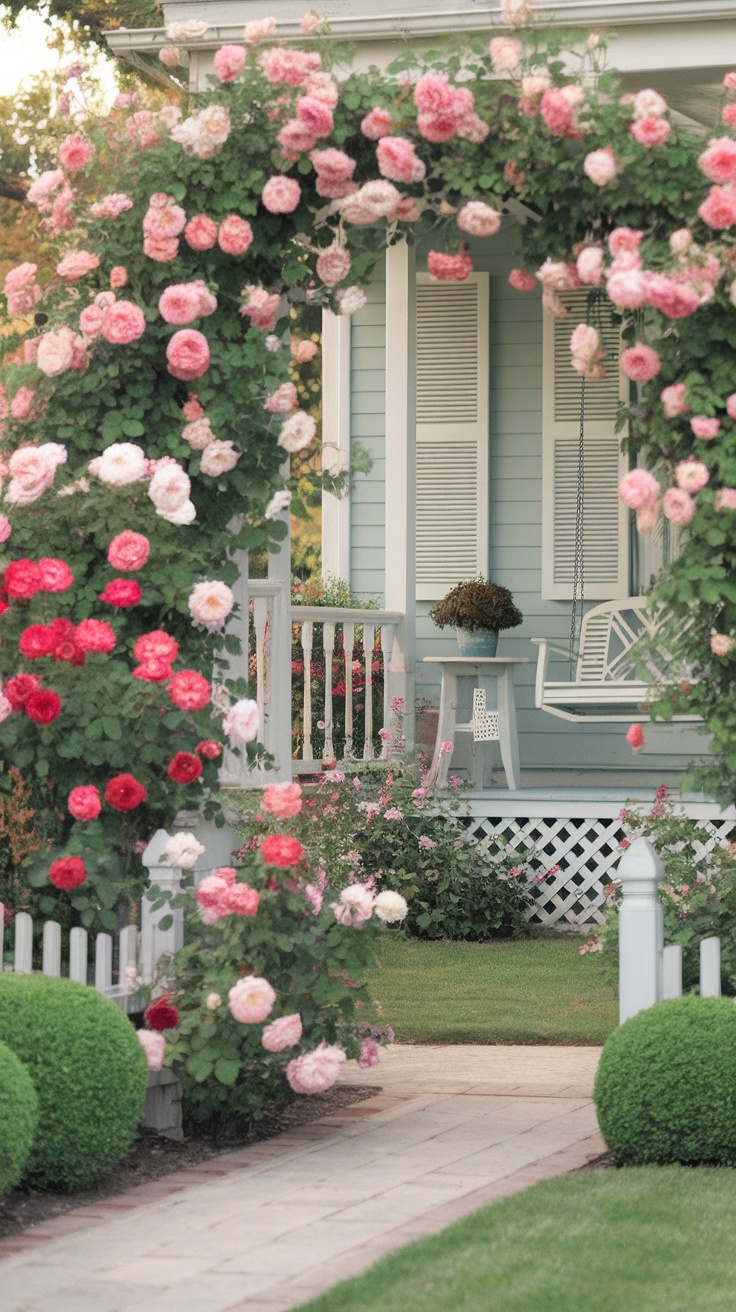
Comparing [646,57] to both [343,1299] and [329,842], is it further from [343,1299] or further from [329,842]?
[343,1299]

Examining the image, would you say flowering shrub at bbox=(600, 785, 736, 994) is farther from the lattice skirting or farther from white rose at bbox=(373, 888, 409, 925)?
the lattice skirting

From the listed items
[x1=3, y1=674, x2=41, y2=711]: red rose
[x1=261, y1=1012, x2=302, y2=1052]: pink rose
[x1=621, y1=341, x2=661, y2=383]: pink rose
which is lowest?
[x1=261, y1=1012, x2=302, y2=1052]: pink rose

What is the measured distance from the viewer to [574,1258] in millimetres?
3441

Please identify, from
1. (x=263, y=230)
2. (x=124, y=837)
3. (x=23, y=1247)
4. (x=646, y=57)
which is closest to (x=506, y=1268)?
(x=23, y=1247)

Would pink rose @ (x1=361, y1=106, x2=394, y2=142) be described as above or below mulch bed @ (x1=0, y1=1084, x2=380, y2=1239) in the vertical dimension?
above

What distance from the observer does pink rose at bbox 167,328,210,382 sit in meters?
5.14

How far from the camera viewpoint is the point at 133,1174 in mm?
4461

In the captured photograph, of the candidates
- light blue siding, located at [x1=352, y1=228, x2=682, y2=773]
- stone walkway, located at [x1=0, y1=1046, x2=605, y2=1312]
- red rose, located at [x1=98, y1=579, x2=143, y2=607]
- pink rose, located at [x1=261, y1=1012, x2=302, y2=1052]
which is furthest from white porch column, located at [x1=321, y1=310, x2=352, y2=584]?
pink rose, located at [x1=261, y1=1012, x2=302, y2=1052]

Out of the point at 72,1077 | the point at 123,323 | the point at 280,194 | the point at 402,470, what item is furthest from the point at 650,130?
the point at 402,470

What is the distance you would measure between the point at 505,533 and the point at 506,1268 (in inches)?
260

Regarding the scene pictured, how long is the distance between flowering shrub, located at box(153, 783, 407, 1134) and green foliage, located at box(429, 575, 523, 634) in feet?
13.7

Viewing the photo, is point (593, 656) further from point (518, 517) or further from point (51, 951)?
point (51, 951)

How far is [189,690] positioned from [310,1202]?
1489 millimetres

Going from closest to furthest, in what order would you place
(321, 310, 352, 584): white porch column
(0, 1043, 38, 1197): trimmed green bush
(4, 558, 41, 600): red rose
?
(0, 1043, 38, 1197): trimmed green bush < (4, 558, 41, 600): red rose < (321, 310, 352, 584): white porch column
